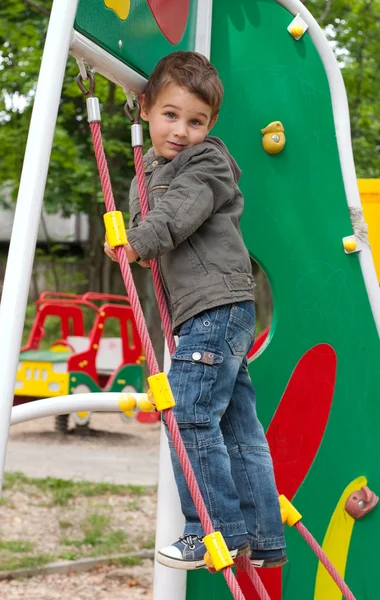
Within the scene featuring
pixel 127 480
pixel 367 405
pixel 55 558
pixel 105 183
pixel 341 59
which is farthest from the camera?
pixel 341 59

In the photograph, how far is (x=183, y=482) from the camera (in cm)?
184

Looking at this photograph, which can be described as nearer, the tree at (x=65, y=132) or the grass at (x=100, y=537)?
the grass at (x=100, y=537)

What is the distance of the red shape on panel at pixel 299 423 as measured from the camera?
2395mm

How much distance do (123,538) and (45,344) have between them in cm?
1059

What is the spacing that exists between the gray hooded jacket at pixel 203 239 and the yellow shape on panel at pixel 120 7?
32 centimetres

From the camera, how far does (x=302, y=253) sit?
7.97 feet

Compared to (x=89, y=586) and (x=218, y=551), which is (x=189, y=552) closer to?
(x=218, y=551)

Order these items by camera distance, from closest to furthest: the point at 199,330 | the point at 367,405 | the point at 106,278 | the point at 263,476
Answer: the point at 199,330 → the point at 263,476 → the point at 367,405 → the point at 106,278

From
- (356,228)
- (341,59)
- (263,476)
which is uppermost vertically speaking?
(341,59)

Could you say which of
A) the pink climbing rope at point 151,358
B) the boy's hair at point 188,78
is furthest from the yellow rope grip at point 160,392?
the boy's hair at point 188,78

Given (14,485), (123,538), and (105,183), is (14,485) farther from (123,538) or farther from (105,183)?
(105,183)

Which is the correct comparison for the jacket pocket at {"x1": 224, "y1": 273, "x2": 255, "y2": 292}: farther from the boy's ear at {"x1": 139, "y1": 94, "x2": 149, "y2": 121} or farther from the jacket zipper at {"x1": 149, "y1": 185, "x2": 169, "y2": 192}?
the boy's ear at {"x1": 139, "y1": 94, "x2": 149, "y2": 121}

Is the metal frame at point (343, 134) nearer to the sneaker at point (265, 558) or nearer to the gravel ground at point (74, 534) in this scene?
the sneaker at point (265, 558)

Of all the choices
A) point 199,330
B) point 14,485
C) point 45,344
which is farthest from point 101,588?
point 45,344
